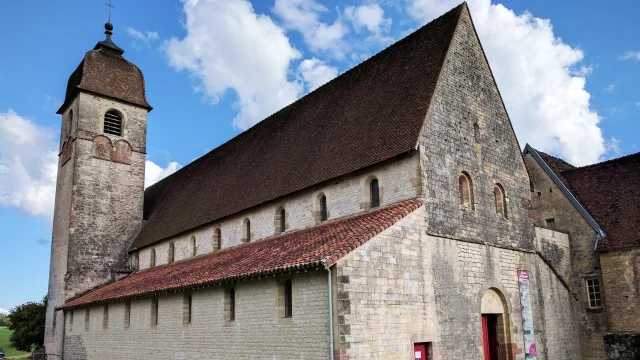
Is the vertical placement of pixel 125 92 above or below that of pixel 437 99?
above

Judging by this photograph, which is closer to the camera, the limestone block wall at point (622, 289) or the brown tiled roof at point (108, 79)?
the limestone block wall at point (622, 289)

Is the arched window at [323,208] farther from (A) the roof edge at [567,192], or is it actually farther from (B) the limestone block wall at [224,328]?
(A) the roof edge at [567,192]

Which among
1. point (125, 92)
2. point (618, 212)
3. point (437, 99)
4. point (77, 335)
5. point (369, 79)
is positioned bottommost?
point (77, 335)

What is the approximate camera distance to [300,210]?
65.7 feet

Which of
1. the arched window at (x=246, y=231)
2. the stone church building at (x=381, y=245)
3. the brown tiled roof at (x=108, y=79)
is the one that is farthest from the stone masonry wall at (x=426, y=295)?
the brown tiled roof at (x=108, y=79)

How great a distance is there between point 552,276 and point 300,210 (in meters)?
9.68

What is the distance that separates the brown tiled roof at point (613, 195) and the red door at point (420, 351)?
1046 centimetres

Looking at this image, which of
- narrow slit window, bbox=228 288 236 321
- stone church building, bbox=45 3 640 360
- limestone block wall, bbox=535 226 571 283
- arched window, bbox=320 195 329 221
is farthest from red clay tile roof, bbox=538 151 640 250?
narrow slit window, bbox=228 288 236 321

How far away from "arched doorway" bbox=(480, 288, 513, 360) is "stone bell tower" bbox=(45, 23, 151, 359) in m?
21.1

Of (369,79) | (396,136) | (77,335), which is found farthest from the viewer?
(77,335)

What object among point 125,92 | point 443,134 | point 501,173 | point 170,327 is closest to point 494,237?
point 501,173

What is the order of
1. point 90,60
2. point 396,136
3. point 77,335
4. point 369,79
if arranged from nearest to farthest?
point 396,136 → point 369,79 → point 77,335 → point 90,60

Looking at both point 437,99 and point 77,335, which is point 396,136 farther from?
point 77,335

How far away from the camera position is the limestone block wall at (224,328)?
1391 cm
